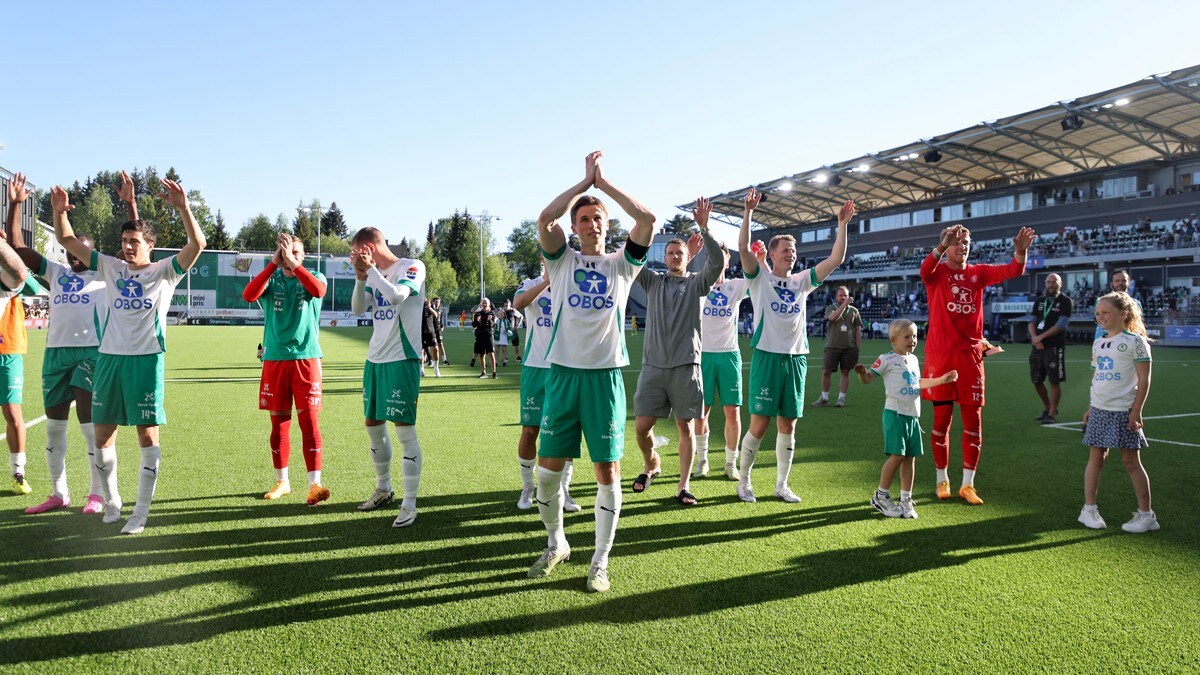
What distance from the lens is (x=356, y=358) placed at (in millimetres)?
23234

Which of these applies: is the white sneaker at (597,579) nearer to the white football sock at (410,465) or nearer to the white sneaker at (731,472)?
the white football sock at (410,465)

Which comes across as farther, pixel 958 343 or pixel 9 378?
pixel 958 343

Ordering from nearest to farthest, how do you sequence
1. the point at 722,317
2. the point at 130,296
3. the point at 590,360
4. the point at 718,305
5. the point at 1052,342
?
the point at 590,360, the point at 130,296, the point at 722,317, the point at 718,305, the point at 1052,342

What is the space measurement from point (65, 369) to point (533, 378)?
3.75 metres

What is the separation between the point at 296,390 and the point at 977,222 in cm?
5179

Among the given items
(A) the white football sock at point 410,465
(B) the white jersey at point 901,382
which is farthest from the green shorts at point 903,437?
(A) the white football sock at point 410,465

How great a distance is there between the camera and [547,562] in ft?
13.8

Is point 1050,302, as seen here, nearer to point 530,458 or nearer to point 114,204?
point 530,458

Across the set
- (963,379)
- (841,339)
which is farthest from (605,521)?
(841,339)

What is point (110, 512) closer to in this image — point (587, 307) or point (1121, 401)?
point (587, 307)

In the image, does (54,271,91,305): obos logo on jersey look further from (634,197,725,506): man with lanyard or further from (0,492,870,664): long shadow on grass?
(634,197,725,506): man with lanyard

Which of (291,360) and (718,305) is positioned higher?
(718,305)

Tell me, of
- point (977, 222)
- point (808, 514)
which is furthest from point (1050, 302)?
point (977, 222)

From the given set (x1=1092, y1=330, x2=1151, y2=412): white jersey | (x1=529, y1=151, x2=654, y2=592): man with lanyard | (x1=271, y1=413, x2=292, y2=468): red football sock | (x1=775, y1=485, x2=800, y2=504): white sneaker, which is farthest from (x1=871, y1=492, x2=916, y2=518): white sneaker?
(x1=271, y1=413, x2=292, y2=468): red football sock
